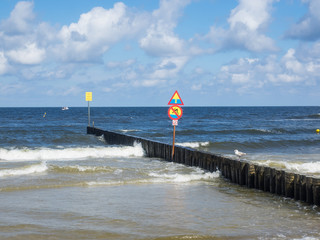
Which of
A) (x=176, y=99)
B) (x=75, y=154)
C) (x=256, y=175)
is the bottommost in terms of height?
(x=75, y=154)

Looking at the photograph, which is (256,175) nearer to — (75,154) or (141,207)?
(141,207)

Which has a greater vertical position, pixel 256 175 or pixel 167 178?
pixel 256 175

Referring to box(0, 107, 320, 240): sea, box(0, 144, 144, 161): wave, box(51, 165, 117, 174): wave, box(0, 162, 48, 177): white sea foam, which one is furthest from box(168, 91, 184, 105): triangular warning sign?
box(0, 144, 144, 161): wave

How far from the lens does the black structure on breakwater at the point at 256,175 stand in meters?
9.82

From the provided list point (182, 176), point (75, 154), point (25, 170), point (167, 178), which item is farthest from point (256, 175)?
point (75, 154)

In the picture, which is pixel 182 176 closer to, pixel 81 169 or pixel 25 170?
pixel 81 169

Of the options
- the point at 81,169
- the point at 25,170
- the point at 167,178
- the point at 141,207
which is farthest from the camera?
the point at 81,169

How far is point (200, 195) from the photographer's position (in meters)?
10.7

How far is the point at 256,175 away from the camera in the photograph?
11.8 metres

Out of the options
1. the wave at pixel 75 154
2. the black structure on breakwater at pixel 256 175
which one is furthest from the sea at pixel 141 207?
the wave at pixel 75 154

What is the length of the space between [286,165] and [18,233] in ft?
40.6

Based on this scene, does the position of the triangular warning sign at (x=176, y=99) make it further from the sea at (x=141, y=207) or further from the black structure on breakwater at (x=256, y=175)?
the sea at (x=141, y=207)

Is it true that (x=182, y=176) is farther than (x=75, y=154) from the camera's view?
No

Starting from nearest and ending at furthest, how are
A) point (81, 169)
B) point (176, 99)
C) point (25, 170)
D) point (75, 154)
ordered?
point (25, 170), point (81, 169), point (176, 99), point (75, 154)
